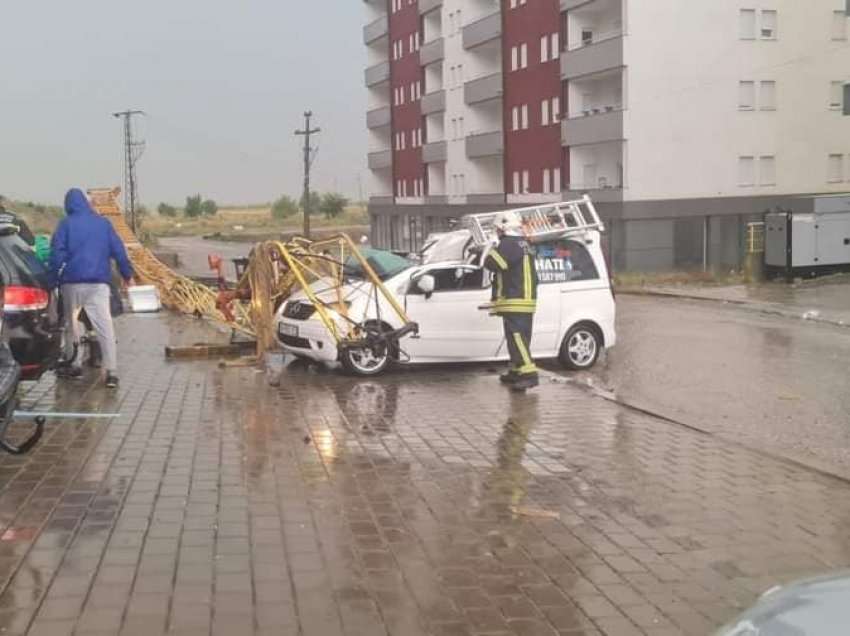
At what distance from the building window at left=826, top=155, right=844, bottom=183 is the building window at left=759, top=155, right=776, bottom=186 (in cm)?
299

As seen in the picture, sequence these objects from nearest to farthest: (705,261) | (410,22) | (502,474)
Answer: (502,474) → (705,261) → (410,22)

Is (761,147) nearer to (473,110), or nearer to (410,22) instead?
(473,110)

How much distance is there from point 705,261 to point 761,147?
211 inches

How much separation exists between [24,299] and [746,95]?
134 ft

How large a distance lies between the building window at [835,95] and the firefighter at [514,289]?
3946 cm

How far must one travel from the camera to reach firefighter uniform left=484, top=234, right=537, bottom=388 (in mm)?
11219

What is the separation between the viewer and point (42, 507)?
6.07 metres

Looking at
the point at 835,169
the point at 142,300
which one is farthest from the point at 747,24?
the point at 142,300

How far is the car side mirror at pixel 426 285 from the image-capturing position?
1265cm

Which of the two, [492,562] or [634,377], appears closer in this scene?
[492,562]

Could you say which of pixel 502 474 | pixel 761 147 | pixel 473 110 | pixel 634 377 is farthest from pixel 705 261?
pixel 502 474

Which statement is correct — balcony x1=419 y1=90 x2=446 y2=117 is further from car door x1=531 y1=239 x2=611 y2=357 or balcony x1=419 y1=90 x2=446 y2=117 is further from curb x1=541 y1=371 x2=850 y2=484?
curb x1=541 y1=371 x2=850 y2=484

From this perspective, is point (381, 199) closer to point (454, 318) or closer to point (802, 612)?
point (454, 318)

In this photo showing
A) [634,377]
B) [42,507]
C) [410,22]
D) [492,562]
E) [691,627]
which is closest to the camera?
[691,627]
